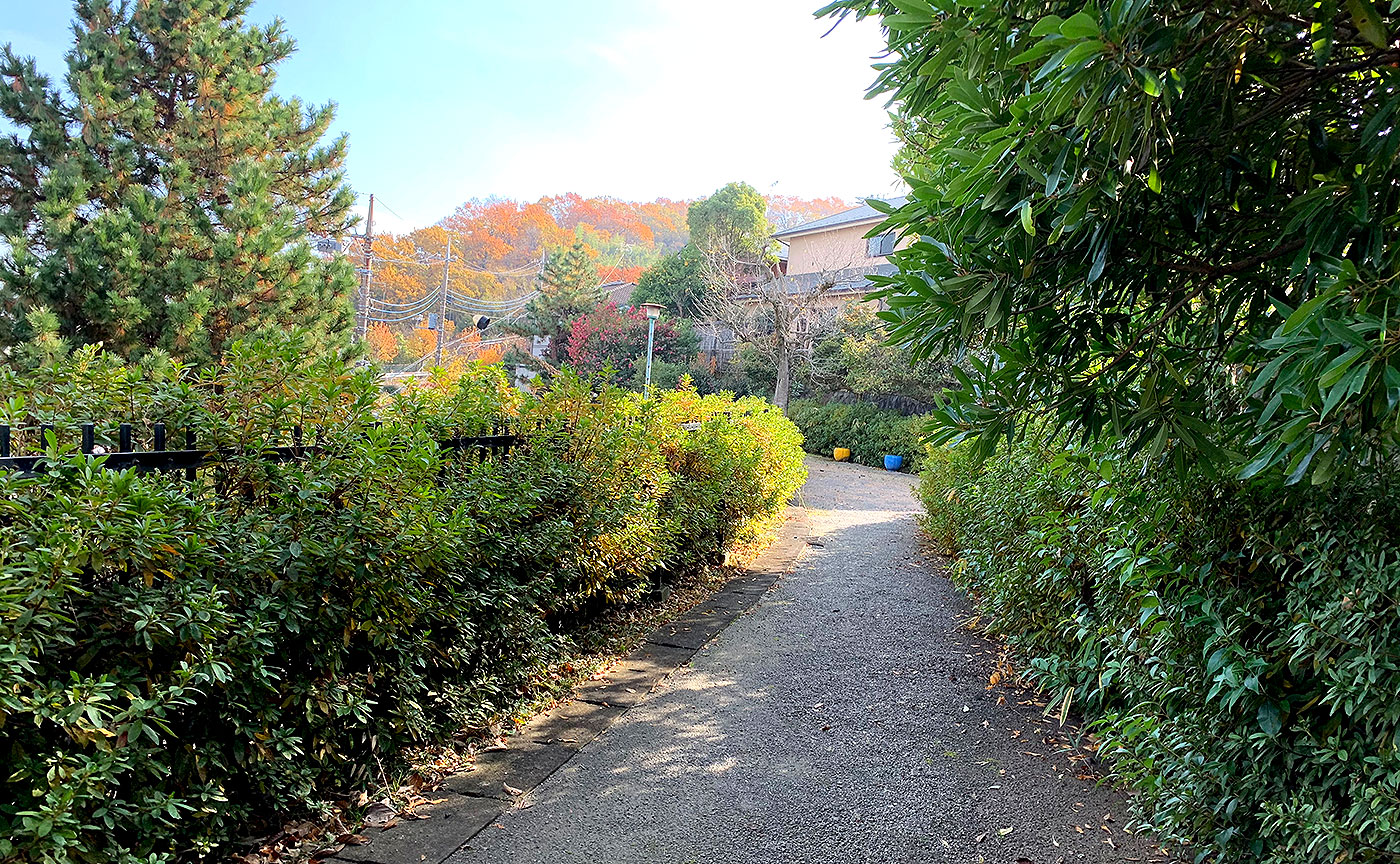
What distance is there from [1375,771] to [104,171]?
1193 centimetres

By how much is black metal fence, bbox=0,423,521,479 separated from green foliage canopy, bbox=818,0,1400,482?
2.10m

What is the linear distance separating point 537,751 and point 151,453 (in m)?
1.90

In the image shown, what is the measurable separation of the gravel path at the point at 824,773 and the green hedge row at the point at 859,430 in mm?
13014

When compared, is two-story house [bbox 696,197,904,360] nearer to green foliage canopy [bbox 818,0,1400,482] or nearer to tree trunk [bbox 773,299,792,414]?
tree trunk [bbox 773,299,792,414]

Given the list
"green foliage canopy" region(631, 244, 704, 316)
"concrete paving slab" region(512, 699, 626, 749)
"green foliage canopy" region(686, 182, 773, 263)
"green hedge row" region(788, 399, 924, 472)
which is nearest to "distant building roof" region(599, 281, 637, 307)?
"green foliage canopy" region(631, 244, 704, 316)

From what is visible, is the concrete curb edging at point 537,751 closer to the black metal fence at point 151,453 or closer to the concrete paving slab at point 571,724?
the concrete paving slab at point 571,724

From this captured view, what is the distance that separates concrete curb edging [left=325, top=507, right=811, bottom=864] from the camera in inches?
103

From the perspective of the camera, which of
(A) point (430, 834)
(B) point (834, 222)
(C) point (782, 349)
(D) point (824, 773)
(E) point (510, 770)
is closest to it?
(A) point (430, 834)

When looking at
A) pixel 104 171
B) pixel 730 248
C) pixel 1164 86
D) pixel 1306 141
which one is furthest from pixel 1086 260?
pixel 730 248

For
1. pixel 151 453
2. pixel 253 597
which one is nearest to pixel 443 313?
pixel 151 453

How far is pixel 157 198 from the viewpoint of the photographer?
9.27 metres

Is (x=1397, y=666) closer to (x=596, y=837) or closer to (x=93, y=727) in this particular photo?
(x=596, y=837)

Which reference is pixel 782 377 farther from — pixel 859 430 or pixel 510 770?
pixel 510 770

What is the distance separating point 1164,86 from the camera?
4.51ft
